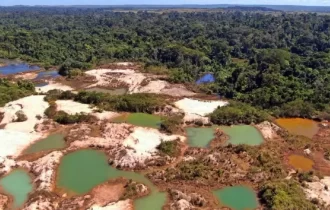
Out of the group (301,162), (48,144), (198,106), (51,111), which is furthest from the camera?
(198,106)

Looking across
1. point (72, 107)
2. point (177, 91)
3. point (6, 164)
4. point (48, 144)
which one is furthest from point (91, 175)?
point (177, 91)

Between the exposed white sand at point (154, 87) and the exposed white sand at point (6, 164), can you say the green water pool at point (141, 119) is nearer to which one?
the exposed white sand at point (154, 87)

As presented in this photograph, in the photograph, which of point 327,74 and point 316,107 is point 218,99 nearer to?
point 316,107

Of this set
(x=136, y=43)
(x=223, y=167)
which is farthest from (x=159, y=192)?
(x=136, y=43)

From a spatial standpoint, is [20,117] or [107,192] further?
[20,117]

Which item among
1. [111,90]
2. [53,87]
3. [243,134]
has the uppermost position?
[243,134]

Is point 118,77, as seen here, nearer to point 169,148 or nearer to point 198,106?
point 198,106
